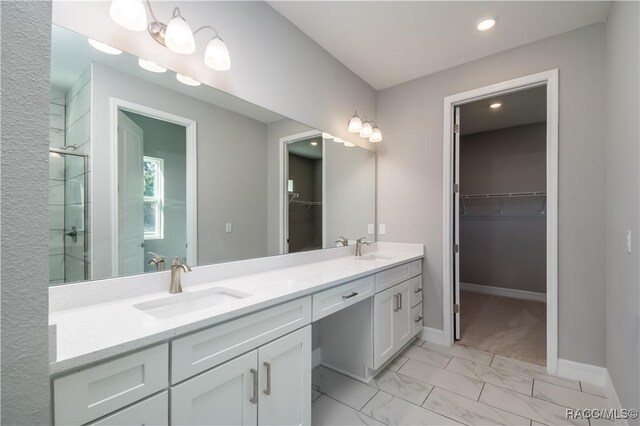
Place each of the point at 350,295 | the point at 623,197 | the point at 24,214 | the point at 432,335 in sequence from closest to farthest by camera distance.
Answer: the point at 24,214, the point at 623,197, the point at 350,295, the point at 432,335

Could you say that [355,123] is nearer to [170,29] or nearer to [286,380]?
[170,29]

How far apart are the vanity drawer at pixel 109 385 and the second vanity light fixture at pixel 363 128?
222cm

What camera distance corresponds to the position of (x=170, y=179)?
1427mm

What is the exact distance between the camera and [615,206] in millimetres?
1692

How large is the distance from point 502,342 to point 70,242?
10.8 ft

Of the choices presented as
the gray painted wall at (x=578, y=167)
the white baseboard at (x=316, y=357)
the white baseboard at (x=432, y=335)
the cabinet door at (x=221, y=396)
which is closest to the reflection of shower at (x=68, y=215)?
the cabinet door at (x=221, y=396)

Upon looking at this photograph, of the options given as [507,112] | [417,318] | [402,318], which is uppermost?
[507,112]

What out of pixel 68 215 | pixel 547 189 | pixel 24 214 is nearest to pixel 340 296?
pixel 68 215

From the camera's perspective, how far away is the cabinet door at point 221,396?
90 centimetres

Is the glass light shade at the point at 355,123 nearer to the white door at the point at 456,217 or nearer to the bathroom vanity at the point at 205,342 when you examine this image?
the white door at the point at 456,217

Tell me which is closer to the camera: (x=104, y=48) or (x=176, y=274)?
(x=104, y=48)

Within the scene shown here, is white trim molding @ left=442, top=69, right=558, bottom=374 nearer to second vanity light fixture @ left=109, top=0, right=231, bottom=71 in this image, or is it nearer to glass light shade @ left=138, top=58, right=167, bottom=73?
second vanity light fixture @ left=109, top=0, right=231, bottom=71

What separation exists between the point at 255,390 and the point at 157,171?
3.63 ft

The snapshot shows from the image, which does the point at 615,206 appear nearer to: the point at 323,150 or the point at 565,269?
the point at 565,269
